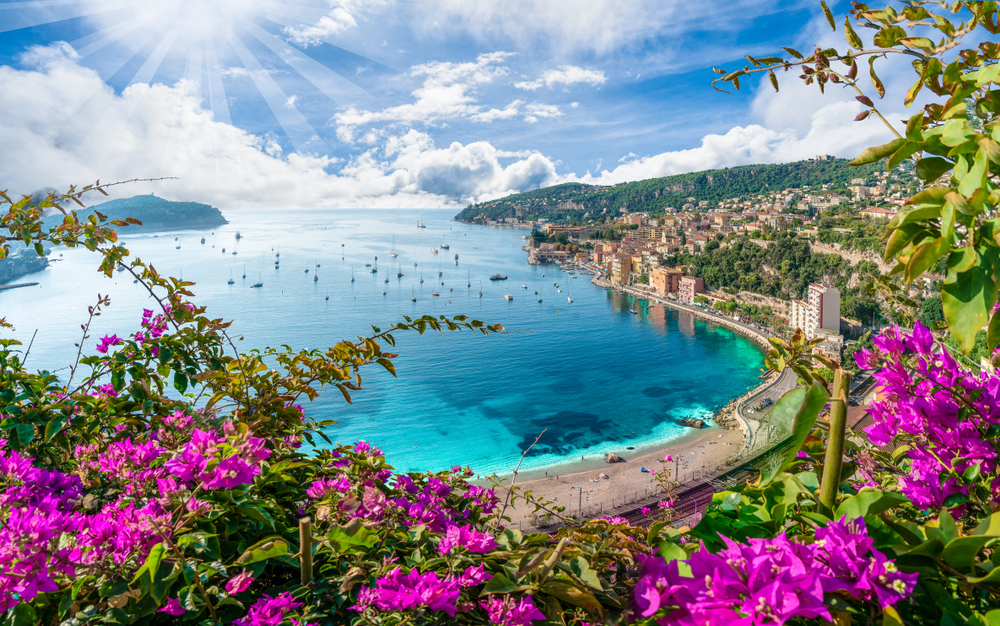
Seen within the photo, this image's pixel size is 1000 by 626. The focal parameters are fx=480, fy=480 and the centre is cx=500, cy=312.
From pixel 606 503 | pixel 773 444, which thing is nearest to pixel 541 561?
pixel 773 444

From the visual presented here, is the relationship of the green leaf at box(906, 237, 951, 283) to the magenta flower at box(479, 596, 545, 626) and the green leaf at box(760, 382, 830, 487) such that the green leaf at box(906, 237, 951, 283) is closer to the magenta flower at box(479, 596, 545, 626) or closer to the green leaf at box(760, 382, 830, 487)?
the green leaf at box(760, 382, 830, 487)

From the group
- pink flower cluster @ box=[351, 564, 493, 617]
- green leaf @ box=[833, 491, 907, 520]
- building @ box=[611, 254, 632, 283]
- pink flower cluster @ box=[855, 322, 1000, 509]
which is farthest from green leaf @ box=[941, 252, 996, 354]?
building @ box=[611, 254, 632, 283]

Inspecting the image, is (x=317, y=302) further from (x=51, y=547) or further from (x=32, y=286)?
(x=51, y=547)

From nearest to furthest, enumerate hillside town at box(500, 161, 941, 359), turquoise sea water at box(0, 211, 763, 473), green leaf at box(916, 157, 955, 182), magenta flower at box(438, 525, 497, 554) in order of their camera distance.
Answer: green leaf at box(916, 157, 955, 182) < magenta flower at box(438, 525, 497, 554) < turquoise sea water at box(0, 211, 763, 473) < hillside town at box(500, 161, 941, 359)

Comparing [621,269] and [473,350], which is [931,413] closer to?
[473,350]

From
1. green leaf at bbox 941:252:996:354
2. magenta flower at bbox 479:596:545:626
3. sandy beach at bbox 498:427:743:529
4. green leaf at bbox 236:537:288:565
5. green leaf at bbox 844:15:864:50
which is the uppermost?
green leaf at bbox 844:15:864:50

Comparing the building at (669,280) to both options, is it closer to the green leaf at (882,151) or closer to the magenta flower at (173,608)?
the green leaf at (882,151)
